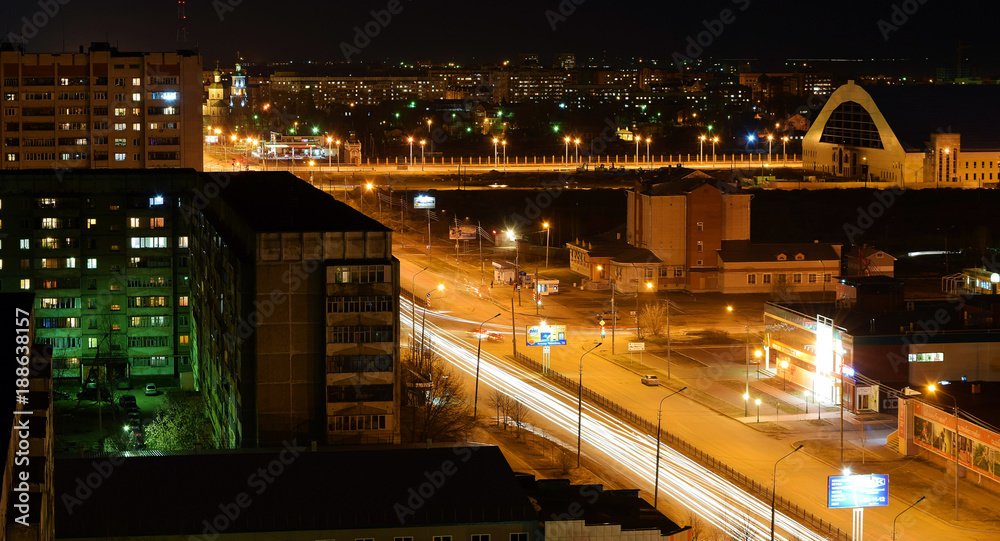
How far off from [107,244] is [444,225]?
3429cm

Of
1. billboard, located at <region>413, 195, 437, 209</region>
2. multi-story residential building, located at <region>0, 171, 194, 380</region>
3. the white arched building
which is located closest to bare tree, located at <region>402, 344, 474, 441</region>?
multi-story residential building, located at <region>0, 171, 194, 380</region>

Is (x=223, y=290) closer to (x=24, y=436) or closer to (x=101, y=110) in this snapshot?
(x=24, y=436)

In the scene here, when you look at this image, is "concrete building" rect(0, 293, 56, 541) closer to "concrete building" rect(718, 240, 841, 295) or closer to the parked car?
the parked car

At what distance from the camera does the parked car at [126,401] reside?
39.1 meters

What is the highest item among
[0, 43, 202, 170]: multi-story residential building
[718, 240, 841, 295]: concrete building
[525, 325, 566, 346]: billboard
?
[0, 43, 202, 170]: multi-story residential building

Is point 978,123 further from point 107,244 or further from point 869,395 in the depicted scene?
point 107,244

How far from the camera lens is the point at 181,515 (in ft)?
75.8

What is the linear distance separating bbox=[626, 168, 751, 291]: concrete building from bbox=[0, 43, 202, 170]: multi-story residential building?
2286cm

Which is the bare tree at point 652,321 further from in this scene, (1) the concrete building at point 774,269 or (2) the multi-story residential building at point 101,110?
(2) the multi-story residential building at point 101,110

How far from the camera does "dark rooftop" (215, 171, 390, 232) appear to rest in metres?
31.6

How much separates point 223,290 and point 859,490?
54.2 feet

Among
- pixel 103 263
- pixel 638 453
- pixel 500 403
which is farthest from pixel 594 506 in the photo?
pixel 103 263

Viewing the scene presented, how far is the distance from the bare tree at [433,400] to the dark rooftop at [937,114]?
57066 mm

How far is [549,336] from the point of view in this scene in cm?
4491
